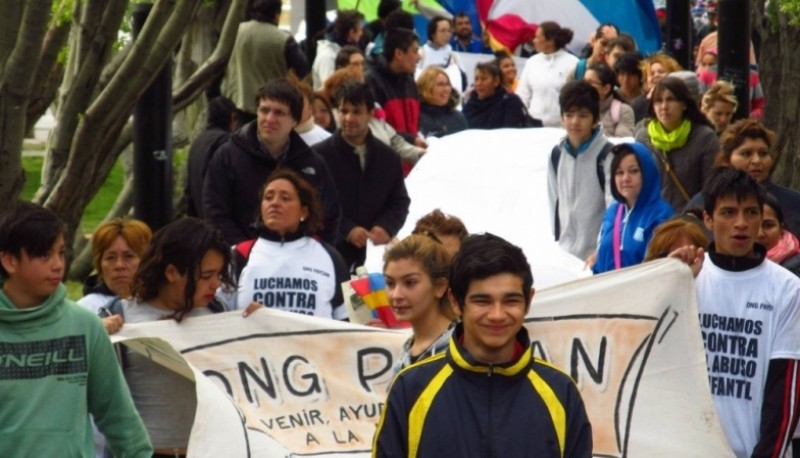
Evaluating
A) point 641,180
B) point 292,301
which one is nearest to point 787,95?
point 641,180

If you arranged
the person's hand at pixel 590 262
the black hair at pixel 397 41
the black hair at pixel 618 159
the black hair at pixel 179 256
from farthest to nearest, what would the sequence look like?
the black hair at pixel 397 41 < the person's hand at pixel 590 262 < the black hair at pixel 618 159 < the black hair at pixel 179 256

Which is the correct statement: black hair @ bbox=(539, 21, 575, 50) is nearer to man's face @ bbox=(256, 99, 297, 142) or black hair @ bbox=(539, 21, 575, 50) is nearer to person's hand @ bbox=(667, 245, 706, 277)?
man's face @ bbox=(256, 99, 297, 142)

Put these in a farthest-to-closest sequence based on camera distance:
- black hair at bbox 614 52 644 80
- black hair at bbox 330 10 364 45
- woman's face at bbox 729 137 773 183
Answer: black hair at bbox 330 10 364 45 → black hair at bbox 614 52 644 80 → woman's face at bbox 729 137 773 183

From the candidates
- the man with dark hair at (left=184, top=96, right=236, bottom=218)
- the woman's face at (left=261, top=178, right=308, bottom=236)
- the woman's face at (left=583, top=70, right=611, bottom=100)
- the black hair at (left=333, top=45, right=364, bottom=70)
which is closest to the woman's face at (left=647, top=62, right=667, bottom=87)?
the woman's face at (left=583, top=70, right=611, bottom=100)

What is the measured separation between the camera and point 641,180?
31.1ft

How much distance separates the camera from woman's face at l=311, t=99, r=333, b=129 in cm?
1330

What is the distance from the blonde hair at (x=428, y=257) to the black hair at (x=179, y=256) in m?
0.74

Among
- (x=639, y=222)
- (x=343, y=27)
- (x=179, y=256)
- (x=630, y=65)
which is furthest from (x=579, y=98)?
(x=343, y=27)

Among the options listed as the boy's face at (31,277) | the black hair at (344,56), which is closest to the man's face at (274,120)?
the boy's face at (31,277)

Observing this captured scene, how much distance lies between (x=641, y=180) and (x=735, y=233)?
96.8 inches

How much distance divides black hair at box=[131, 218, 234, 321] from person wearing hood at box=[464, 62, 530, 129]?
31.5 feet

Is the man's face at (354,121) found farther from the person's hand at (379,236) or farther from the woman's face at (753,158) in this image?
the woman's face at (753,158)

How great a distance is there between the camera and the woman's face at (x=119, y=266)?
763 cm

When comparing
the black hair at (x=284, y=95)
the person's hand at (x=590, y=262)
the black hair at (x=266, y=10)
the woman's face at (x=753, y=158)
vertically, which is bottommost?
the person's hand at (x=590, y=262)
